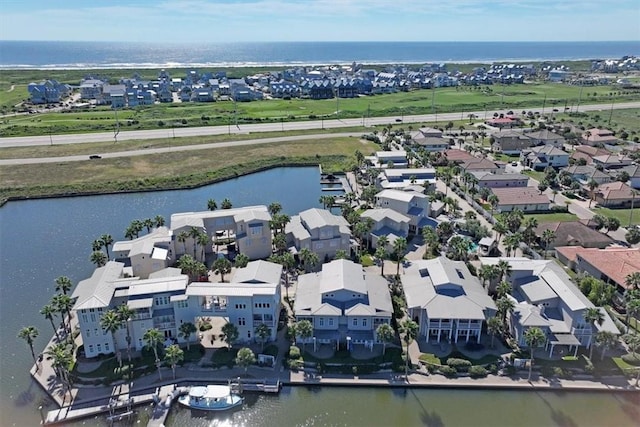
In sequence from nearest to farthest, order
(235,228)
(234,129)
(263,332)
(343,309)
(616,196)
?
(263,332) < (343,309) < (235,228) < (616,196) < (234,129)

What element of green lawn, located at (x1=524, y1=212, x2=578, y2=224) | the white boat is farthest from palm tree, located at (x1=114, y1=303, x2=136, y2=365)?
green lawn, located at (x1=524, y1=212, x2=578, y2=224)

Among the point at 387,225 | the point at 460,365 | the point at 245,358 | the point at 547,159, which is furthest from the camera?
the point at 547,159

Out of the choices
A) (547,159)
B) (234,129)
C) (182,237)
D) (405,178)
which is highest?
(234,129)

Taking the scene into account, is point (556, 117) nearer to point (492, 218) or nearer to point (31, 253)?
point (492, 218)

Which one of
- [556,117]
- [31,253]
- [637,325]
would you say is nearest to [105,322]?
[31,253]

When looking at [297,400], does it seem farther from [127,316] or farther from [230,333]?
[127,316]

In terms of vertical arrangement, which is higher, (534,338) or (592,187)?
(592,187)

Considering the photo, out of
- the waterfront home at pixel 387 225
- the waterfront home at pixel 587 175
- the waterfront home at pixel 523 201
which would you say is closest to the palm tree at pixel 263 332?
the waterfront home at pixel 387 225

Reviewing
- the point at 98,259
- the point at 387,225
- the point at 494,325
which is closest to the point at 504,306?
the point at 494,325
